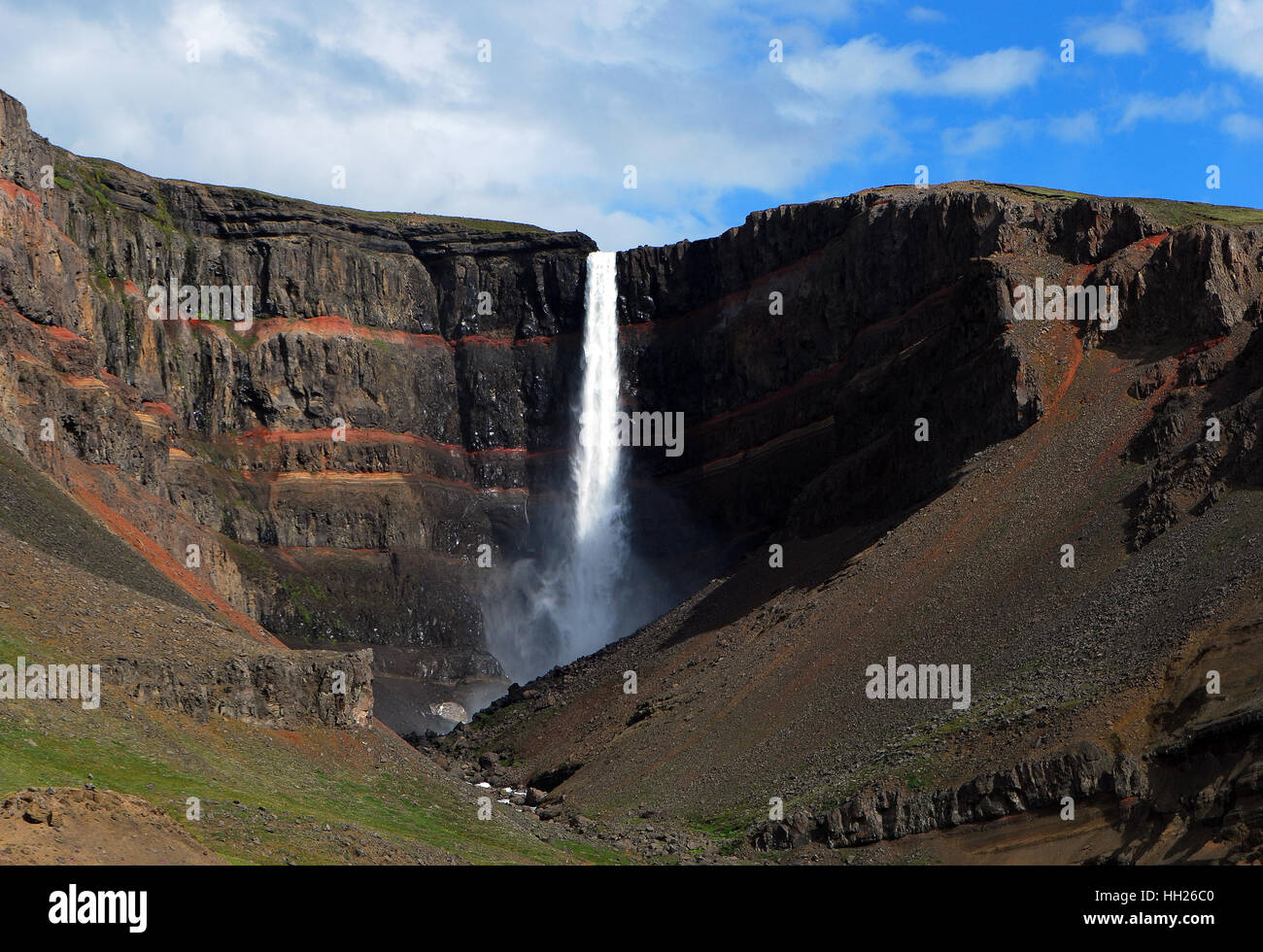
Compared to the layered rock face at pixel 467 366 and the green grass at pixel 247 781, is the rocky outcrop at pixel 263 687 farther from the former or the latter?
the layered rock face at pixel 467 366

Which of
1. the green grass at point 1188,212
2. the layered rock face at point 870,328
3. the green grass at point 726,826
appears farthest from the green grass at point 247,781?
the green grass at point 1188,212

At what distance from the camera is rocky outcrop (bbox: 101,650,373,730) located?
136ft

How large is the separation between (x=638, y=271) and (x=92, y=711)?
7393 cm

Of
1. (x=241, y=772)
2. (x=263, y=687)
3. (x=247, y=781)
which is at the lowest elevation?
(x=247, y=781)

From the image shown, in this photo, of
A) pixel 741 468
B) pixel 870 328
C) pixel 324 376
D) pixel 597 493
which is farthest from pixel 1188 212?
pixel 324 376

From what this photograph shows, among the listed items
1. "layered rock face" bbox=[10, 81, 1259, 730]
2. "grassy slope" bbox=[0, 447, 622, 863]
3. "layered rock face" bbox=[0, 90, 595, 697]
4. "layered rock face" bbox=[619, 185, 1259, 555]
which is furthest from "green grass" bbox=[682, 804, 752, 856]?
"layered rock face" bbox=[0, 90, 595, 697]

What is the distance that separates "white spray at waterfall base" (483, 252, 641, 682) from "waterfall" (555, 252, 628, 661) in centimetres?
6

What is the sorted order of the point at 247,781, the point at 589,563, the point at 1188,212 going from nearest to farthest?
the point at 247,781 < the point at 1188,212 < the point at 589,563

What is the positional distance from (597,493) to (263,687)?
203ft

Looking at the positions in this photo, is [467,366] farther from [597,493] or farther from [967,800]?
[967,800]

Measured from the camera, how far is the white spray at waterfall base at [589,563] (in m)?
98.3

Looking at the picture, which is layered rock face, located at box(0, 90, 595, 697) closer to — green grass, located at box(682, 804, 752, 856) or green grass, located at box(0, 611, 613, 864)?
green grass, located at box(682, 804, 752, 856)

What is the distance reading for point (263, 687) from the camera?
44.2m
